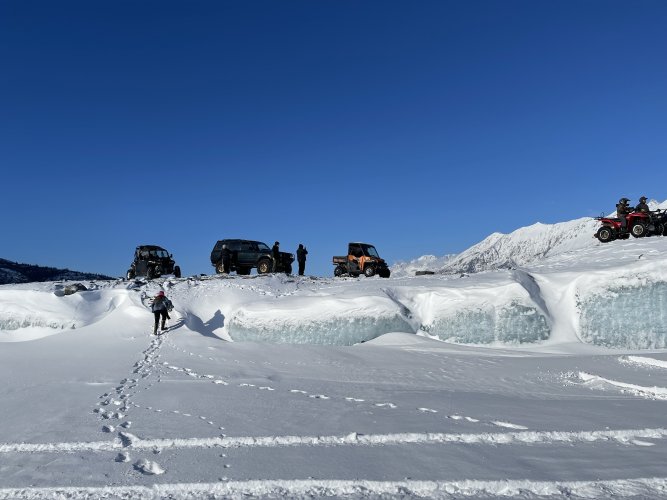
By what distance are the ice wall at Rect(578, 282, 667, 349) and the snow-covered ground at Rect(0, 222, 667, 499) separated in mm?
52

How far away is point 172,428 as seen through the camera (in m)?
5.43

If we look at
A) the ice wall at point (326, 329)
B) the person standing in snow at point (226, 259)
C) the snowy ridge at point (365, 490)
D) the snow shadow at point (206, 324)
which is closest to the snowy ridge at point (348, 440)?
the snowy ridge at point (365, 490)

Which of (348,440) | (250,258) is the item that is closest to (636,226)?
(250,258)

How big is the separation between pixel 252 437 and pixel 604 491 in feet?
10.7

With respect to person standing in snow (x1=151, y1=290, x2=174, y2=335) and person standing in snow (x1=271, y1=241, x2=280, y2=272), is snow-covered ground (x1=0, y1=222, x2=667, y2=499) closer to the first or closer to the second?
person standing in snow (x1=151, y1=290, x2=174, y2=335)

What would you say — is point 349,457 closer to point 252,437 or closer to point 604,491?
point 252,437

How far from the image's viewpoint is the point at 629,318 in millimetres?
13562

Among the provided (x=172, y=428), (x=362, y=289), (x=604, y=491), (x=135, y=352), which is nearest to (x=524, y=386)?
(x=604, y=491)

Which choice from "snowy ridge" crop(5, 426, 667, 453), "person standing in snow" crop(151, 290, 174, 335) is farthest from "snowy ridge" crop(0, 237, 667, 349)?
"snowy ridge" crop(5, 426, 667, 453)

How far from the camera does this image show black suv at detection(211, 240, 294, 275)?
22938 mm

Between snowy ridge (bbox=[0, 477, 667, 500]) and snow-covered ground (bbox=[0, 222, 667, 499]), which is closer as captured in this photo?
snowy ridge (bbox=[0, 477, 667, 500])

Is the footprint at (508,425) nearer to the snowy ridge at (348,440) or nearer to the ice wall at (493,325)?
the snowy ridge at (348,440)

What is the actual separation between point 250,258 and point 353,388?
1613 cm

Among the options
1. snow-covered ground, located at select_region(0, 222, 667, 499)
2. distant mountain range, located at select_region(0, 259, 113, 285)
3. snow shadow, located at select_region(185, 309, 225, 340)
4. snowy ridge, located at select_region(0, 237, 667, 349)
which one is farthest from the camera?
distant mountain range, located at select_region(0, 259, 113, 285)
